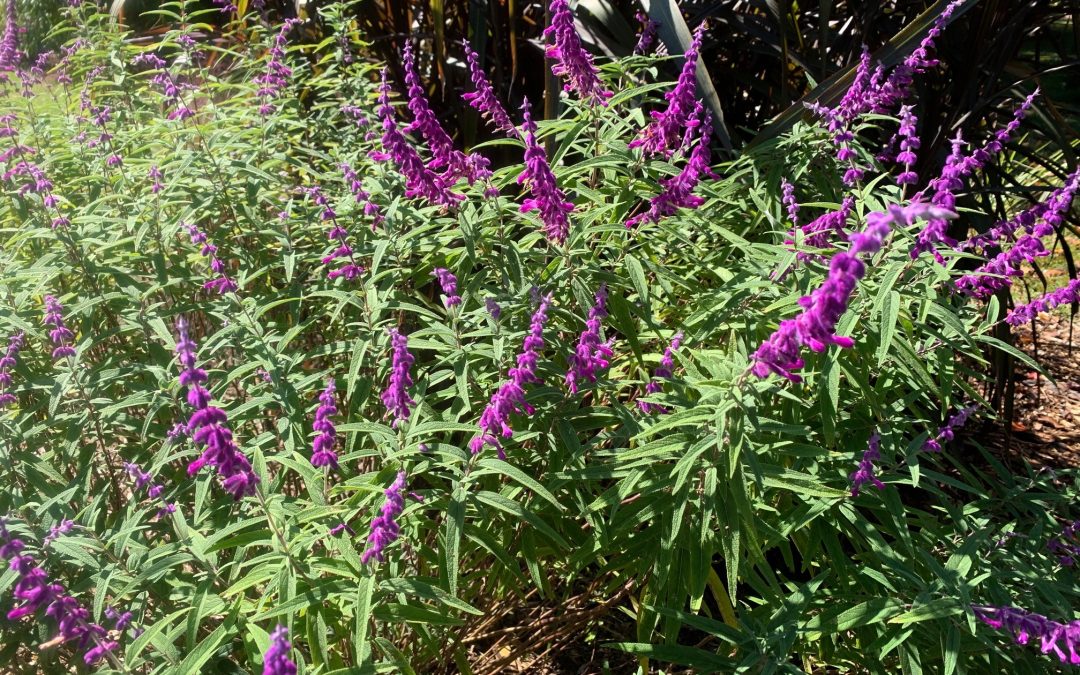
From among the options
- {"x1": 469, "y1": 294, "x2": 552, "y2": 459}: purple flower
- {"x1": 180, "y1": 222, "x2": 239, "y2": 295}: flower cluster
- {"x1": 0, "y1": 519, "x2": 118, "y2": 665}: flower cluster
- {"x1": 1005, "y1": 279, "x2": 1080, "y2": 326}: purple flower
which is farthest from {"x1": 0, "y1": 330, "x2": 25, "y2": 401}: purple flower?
{"x1": 1005, "y1": 279, "x2": 1080, "y2": 326}: purple flower

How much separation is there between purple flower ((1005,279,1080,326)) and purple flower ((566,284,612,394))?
140 centimetres

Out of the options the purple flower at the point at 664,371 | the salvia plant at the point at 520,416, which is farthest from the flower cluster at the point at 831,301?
the purple flower at the point at 664,371

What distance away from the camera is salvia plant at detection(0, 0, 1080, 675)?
2.18 meters

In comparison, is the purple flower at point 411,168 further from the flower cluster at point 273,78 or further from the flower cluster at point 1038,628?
the flower cluster at point 1038,628

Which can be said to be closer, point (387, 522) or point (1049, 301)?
point (387, 522)

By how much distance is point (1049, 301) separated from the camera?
275 centimetres

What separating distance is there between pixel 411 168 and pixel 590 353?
0.76 m

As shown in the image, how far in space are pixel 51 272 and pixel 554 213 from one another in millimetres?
1747

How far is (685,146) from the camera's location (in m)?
2.80

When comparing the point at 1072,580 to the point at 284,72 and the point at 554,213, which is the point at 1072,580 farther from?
the point at 284,72

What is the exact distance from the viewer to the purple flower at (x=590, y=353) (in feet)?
7.82

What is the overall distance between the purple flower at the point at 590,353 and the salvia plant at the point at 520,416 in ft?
0.05

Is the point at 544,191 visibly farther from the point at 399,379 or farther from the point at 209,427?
the point at 209,427

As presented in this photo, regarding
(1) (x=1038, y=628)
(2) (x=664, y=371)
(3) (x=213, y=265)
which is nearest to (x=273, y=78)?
(3) (x=213, y=265)
